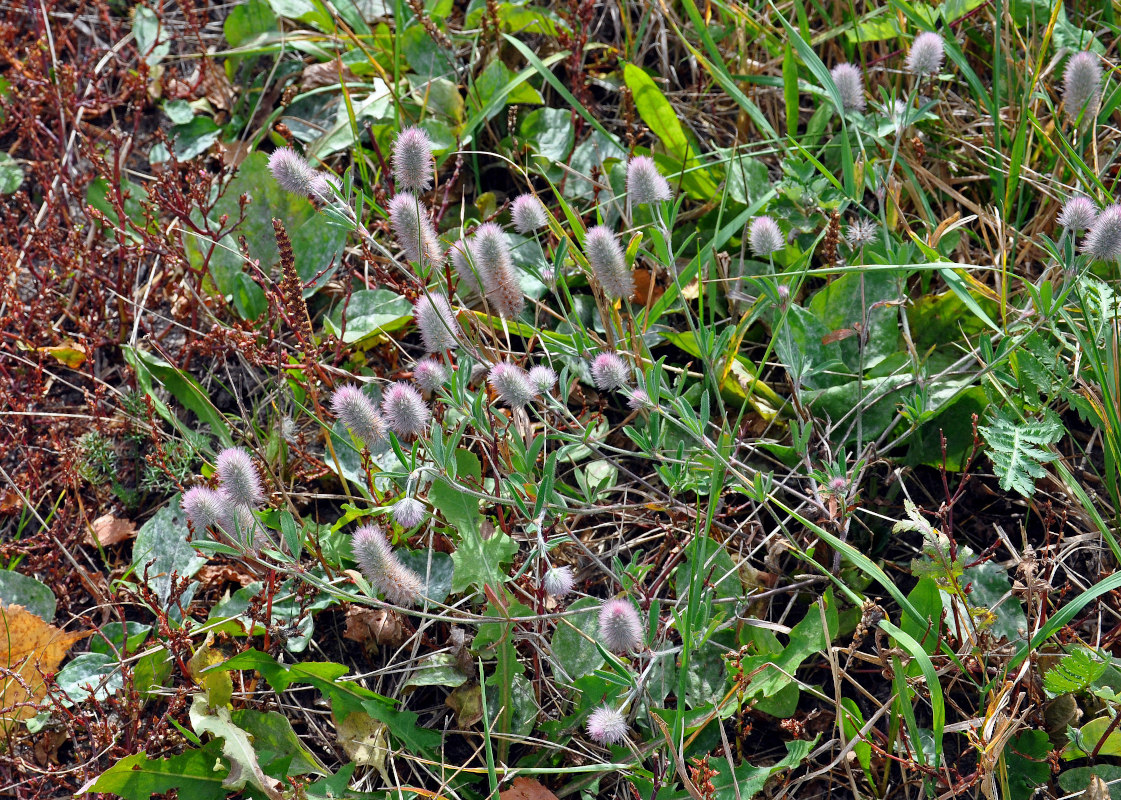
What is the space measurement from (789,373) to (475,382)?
901mm

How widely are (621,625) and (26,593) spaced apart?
1782 millimetres

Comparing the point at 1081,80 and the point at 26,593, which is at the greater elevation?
the point at 1081,80

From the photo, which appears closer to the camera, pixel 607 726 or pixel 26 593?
pixel 607 726

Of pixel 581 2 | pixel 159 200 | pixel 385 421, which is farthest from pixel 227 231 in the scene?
pixel 581 2

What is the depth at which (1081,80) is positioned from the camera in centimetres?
239

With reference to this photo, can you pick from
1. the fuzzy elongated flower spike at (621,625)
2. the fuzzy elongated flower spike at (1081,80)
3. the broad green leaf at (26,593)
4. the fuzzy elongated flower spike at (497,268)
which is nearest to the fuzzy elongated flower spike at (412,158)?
the fuzzy elongated flower spike at (497,268)

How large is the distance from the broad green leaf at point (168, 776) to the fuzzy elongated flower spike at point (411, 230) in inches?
50.1

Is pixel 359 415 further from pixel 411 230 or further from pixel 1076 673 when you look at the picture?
pixel 1076 673

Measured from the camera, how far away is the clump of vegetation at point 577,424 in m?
2.05

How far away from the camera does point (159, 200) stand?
281cm

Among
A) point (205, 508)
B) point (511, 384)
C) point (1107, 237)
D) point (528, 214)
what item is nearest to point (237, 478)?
point (205, 508)

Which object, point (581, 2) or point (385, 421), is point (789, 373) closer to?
point (385, 421)

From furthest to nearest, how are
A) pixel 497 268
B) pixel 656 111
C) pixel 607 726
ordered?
1. pixel 656 111
2. pixel 497 268
3. pixel 607 726

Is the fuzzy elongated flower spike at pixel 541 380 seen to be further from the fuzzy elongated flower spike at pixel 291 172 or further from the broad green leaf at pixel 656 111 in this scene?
the broad green leaf at pixel 656 111
